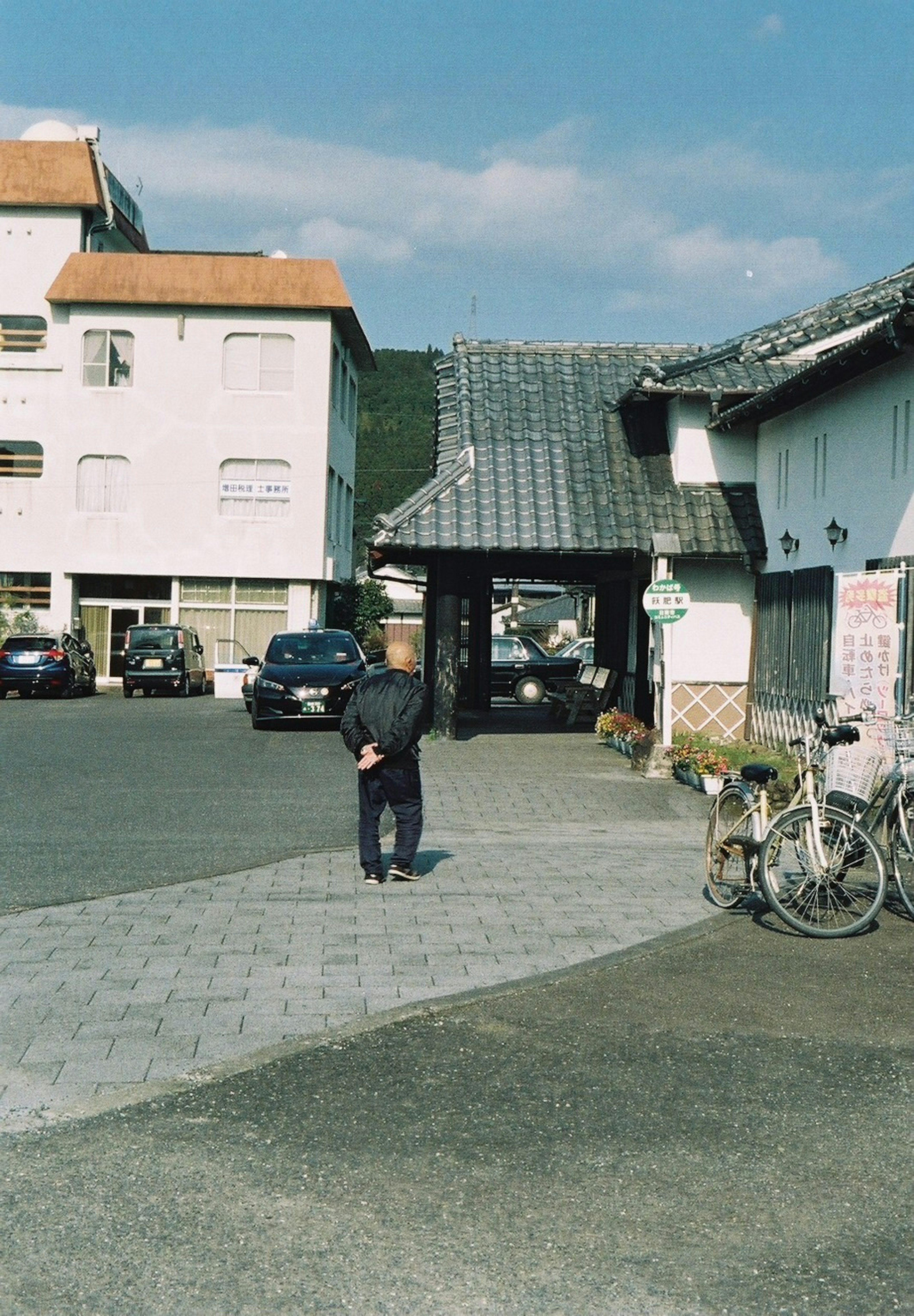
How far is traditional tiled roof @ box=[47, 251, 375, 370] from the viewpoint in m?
41.0

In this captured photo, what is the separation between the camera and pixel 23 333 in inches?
1646

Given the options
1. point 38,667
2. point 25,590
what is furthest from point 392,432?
point 38,667

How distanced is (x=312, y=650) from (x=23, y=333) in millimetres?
20956

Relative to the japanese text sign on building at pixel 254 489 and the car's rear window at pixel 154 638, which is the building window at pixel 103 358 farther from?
the car's rear window at pixel 154 638

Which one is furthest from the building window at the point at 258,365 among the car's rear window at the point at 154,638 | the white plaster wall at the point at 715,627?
the white plaster wall at the point at 715,627

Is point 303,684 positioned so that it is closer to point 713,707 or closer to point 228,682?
point 713,707

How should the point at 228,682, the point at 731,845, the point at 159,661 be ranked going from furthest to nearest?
1. the point at 159,661
2. the point at 228,682
3. the point at 731,845

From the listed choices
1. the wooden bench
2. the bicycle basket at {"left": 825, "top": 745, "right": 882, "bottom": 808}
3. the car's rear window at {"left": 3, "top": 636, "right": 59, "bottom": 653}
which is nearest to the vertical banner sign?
the bicycle basket at {"left": 825, "top": 745, "right": 882, "bottom": 808}

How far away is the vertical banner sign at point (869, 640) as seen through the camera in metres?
12.7

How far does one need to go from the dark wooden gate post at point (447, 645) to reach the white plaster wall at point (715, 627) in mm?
3256

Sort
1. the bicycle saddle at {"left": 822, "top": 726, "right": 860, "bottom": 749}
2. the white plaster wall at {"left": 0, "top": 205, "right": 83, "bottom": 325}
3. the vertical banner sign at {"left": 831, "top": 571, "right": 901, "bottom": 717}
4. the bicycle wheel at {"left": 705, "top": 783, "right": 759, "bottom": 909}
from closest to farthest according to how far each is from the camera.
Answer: the bicycle saddle at {"left": 822, "top": 726, "right": 860, "bottom": 749}
the bicycle wheel at {"left": 705, "top": 783, "right": 759, "bottom": 909}
the vertical banner sign at {"left": 831, "top": 571, "right": 901, "bottom": 717}
the white plaster wall at {"left": 0, "top": 205, "right": 83, "bottom": 325}

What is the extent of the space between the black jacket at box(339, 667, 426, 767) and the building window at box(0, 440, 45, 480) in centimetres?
3404

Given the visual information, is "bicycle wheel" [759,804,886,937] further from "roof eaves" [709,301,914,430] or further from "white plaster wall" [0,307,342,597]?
"white plaster wall" [0,307,342,597]

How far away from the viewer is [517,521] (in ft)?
68.5
